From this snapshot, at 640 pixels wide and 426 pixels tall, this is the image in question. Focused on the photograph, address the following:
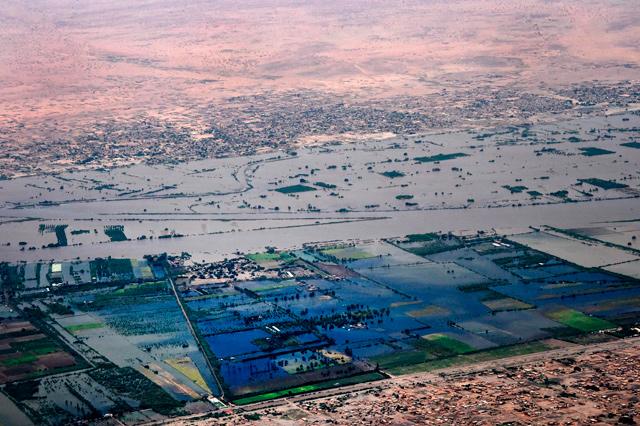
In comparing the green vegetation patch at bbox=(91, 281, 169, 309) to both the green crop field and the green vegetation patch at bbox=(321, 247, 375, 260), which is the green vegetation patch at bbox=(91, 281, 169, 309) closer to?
the green vegetation patch at bbox=(321, 247, 375, 260)

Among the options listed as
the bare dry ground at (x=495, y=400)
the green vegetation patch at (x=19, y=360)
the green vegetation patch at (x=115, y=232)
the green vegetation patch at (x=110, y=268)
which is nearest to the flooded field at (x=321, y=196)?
the green vegetation patch at (x=115, y=232)

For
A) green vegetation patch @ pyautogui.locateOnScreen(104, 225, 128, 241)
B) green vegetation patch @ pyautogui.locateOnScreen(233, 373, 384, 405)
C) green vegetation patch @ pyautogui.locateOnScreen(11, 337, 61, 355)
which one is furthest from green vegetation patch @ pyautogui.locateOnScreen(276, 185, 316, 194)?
green vegetation patch @ pyautogui.locateOnScreen(233, 373, 384, 405)

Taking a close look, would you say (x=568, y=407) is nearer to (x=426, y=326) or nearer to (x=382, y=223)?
(x=426, y=326)

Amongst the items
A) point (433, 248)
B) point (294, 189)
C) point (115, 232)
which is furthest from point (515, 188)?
point (115, 232)

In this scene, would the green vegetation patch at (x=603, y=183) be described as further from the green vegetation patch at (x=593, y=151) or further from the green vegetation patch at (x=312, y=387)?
the green vegetation patch at (x=312, y=387)

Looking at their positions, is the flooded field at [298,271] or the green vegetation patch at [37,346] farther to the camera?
the green vegetation patch at [37,346]

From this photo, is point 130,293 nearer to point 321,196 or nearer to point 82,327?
point 82,327

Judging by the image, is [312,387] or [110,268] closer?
[312,387]
